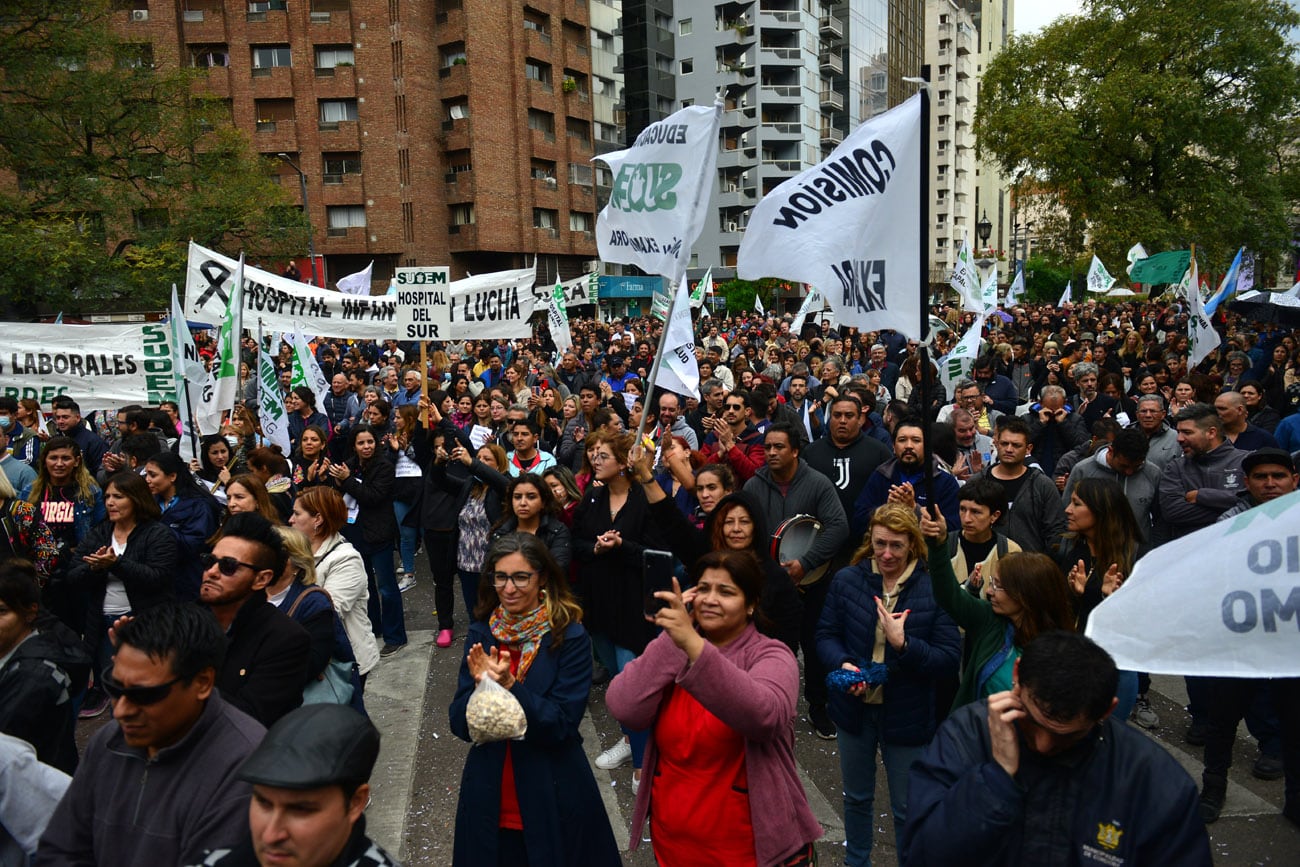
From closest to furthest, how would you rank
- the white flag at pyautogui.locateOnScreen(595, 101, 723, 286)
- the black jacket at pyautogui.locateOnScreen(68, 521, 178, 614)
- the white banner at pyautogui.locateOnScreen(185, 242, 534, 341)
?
the black jacket at pyautogui.locateOnScreen(68, 521, 178, 614), the white flag at pyautogui.locateOnScreen(595, 101, 723, 286), the white banner at pyautogui.locateOnScreen(185, 242, 534, 341)

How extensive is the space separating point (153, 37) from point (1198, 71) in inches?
1704

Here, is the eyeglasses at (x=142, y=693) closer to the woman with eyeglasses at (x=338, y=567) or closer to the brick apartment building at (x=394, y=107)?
the woman with eyeglasses at (x=338, y=567)

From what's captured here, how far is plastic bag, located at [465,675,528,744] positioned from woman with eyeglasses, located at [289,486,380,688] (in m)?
1.74

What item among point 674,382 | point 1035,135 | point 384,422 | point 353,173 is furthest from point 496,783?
point 353,173

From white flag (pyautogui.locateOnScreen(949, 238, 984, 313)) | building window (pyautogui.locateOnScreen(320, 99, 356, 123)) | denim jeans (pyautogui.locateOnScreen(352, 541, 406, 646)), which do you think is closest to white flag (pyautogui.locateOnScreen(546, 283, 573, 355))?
white flag (pyautogui.locateOnScreen(949, 238, 984, 313))

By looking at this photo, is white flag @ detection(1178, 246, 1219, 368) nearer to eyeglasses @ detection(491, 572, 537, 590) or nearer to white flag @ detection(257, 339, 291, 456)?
white flag @ detection(257, 339, 291, 456)

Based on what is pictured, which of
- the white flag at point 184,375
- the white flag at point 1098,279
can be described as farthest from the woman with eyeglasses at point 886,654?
the white flag at point 1098,279

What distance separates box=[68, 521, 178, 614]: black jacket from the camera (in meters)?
4.82

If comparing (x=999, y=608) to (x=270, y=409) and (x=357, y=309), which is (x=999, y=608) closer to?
(x=270, y=409)

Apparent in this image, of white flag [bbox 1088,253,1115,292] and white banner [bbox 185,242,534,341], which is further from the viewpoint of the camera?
white flag [bbox 1088,253,1115,292]

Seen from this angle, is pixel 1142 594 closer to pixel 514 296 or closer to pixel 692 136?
pixel 692 136

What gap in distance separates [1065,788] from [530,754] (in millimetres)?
1736

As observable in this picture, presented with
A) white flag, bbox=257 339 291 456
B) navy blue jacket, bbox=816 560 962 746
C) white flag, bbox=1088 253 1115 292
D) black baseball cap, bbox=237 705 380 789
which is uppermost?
white flag, bbox=1088 253 1115 292

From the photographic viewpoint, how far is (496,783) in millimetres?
3094
